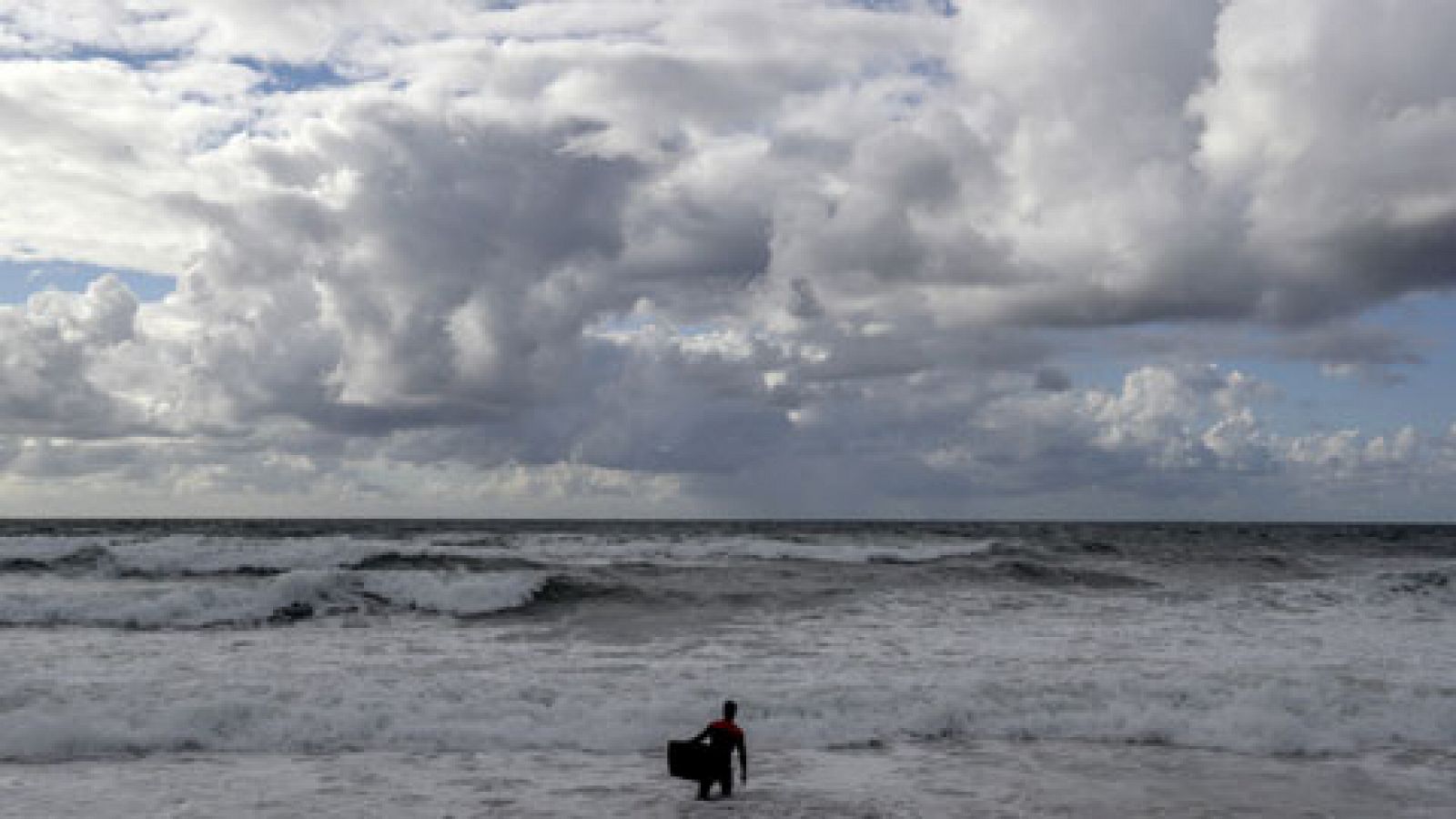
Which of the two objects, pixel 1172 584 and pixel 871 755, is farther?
pixel 1172 584

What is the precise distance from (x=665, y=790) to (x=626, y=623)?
51.6 ft

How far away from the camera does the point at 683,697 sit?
1773cm

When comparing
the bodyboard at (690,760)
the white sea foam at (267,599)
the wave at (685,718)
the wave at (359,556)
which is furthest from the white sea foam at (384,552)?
the bodyboard at (690,760)

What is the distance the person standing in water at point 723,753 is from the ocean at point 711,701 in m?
0.34

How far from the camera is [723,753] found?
41.7 feet

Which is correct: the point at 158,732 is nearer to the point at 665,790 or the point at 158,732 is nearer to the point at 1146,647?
the point at 665,790

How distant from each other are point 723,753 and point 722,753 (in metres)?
0.03

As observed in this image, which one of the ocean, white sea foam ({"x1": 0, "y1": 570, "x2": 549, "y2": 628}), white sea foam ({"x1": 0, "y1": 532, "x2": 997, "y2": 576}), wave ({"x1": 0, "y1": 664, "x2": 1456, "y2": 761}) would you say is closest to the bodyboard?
the ocean

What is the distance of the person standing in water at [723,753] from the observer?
12.7 meters

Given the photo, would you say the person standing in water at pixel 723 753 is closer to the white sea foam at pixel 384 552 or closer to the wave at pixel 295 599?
the wave at pixel 295 599

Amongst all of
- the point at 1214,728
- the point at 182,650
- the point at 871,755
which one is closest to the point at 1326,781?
the point at 1214,728

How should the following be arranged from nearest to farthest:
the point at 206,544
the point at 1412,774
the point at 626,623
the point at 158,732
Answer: the point at 1412,774
the point at 158,732
the point at 626,623
the point at 206,544

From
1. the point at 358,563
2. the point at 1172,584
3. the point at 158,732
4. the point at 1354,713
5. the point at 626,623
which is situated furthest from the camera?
the point at 358,563

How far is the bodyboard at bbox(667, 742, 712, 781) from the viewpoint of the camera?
12.6 m
